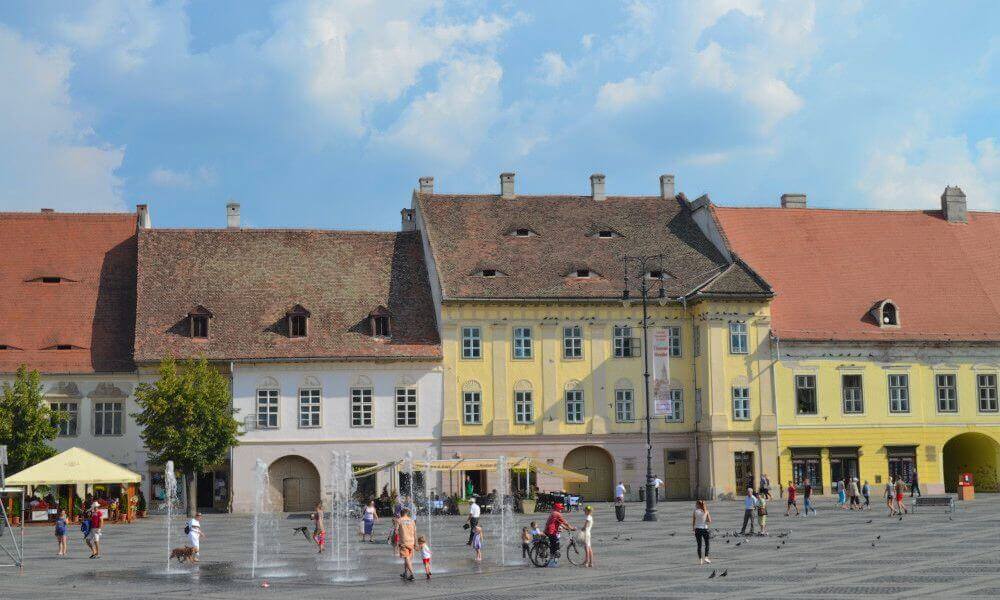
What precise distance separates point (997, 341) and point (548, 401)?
870 inches

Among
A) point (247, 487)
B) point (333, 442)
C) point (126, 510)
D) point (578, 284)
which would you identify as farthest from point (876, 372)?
point (126, 510)

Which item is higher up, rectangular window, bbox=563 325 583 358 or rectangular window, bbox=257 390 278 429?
rectangular window, bbox=563 325 583 358

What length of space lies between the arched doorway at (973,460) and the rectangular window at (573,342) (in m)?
19.5

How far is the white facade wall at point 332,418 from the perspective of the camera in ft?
180

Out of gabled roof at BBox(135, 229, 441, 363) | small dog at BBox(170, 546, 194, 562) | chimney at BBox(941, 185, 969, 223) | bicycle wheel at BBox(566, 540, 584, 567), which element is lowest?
bicycle wheel at BBox(566, 540, 584, 567)

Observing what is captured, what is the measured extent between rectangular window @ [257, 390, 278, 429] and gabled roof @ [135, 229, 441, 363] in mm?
1758

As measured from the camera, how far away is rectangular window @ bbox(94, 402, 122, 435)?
54594 millimetres

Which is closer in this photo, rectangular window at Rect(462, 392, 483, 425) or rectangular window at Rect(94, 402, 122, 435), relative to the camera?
rectangular window at Rect(94, 402, 122, 435)

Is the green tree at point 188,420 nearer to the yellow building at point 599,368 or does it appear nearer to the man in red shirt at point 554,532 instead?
the yellow building at point 599,368

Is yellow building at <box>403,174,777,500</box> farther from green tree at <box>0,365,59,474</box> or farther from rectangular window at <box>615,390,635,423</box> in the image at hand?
green tree at <box>0,365,59,474</box>

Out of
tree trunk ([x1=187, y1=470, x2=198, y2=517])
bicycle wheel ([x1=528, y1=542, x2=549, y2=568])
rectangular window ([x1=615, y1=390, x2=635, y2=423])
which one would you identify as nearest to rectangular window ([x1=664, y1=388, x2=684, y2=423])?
rectangular window ([x1=615, y1=390, x2=635, y2=423])

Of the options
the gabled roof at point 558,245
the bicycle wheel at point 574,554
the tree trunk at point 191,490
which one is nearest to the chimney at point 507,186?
the gabled roof at point 558,245

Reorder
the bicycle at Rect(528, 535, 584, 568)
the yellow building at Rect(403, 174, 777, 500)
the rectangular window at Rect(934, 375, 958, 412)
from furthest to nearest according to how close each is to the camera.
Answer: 1. the rectangular window at Rect(934, 375, 958, 412)
2. the yellow building at Rect(403, 174, 777, 500)
3. the bicycle at Rect(528, 535, 584, 568)

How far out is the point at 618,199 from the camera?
63.8 meters
